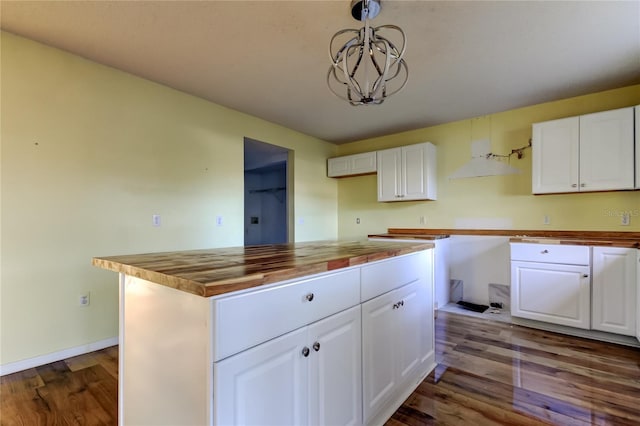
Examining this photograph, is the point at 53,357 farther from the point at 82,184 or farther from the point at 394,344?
the point at 394,344

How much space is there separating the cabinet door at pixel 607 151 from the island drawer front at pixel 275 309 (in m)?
2.91

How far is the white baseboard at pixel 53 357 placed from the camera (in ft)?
6.75

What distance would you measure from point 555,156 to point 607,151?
1.24ft

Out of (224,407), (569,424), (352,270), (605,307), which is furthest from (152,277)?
(605,307)

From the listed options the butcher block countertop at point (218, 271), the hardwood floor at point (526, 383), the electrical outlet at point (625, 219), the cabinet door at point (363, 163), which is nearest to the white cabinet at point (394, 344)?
the hardwood floor at point (526, 383)

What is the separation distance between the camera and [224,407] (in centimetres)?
86

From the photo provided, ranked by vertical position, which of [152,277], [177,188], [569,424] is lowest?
[569,424]

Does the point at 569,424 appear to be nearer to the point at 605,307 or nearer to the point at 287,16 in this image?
the point at 605,307

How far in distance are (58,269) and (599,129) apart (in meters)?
4.82

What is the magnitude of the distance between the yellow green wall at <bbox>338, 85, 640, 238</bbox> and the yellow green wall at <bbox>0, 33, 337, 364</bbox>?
2632 millimetres

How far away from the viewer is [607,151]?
8.96 ft

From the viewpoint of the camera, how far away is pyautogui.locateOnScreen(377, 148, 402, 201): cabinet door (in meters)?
4.11

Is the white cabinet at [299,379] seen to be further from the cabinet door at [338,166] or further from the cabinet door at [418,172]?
the cabinet door at [338,166]

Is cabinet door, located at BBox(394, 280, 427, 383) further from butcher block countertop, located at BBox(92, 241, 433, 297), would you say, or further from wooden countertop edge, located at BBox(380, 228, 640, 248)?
wooden countertop edge, located at BBox(380, 228, 640, 248)
